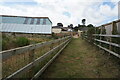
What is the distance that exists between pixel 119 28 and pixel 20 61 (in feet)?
12.6

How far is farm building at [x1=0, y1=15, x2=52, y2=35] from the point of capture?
1259 inches

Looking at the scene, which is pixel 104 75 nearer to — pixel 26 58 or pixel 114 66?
pixel 114 66

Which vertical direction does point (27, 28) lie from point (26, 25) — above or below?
below

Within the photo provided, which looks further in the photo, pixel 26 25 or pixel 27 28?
pixel 26 25

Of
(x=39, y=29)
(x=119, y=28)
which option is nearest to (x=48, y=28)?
(x=39, y=29)

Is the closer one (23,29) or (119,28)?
(119,28)

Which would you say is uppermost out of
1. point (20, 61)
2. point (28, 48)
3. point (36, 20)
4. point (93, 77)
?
point (36, 20)

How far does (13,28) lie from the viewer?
108ft

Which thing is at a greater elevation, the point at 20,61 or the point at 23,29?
the point at 23,29

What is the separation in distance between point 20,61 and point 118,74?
2.69 m

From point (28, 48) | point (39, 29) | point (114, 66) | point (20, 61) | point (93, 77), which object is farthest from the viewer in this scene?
point (39, 29)

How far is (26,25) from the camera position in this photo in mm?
33969

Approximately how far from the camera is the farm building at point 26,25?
1259 inches

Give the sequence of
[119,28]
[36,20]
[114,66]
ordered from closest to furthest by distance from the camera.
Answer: [114,66] < [119,28] < [36,20]
